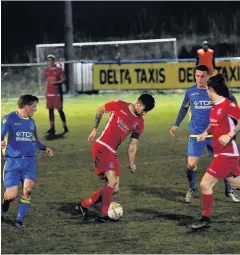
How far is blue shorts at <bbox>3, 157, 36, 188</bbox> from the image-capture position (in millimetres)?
9352

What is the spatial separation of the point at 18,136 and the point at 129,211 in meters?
1.94

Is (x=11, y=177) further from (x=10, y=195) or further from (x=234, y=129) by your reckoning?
(x=234, y=129)

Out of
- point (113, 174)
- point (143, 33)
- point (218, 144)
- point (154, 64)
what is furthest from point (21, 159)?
point (143, 33)

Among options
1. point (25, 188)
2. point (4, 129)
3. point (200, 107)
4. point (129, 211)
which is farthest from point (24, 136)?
point (200, 107)

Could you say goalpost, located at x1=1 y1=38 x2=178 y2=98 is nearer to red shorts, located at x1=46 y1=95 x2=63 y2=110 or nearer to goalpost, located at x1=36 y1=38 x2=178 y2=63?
goalpost, located at x1=36 y1=38 x2=178 y2=63

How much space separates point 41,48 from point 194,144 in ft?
77.7

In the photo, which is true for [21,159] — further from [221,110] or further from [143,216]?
[221,110]

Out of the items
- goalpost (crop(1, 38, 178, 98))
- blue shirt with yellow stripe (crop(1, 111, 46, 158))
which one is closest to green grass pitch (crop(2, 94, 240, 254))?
blue shirt with yellow stripe (crop(1, 111, 46, 158))

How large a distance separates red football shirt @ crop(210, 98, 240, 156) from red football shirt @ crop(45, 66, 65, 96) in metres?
10.8

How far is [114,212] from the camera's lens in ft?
31.2

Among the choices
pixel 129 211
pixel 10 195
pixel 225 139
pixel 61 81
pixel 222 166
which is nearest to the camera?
pixel 225 139

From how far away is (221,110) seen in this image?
8.77m

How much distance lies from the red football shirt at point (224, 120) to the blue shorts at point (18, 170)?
240 centimetres

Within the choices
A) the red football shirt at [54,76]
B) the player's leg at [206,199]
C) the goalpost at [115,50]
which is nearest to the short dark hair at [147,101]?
the player's leg at [206,199]
